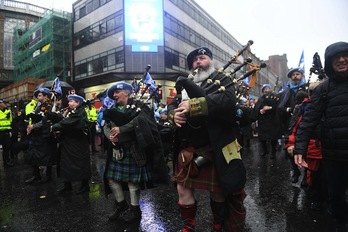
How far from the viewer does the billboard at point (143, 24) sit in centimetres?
2489

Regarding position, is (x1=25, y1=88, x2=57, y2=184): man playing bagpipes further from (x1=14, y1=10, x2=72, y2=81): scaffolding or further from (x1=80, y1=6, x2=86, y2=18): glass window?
(x1=80, y1=6, x2=86, y2=18): glass window

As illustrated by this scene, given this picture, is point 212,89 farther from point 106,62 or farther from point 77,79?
point 77,79

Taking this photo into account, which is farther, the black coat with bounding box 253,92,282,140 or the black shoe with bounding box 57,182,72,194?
the black coat with bounding box 253,92,282,140

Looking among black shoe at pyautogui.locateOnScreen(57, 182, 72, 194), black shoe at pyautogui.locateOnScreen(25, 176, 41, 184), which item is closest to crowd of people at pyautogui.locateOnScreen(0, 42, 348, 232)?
black shoe at pyautogui.locateOnScreen(57, 182, 72, 194)

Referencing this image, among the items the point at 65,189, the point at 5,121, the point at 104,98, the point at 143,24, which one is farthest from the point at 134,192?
the point at 143,24

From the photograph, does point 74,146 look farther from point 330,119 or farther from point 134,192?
point 330,119

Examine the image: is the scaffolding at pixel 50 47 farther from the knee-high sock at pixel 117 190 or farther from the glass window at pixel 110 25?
the knee-high sock at pixel 117 190

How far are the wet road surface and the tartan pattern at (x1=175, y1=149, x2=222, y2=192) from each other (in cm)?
95

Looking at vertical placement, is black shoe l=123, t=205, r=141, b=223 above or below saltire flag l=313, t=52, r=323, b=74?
below

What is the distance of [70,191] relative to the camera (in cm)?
511

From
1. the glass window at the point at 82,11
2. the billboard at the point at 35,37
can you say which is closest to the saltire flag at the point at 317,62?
the glass window at the point at 82,11

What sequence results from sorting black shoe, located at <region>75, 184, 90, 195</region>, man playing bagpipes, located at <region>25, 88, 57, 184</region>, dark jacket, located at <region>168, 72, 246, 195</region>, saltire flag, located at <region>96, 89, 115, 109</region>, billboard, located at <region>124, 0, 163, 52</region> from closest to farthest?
dark jacket, located at <region>168, 72, 246, 195</region> < saltire flag, located at <region>96, 89, 115, 109</region> < black shoe, located at <region>75, 184, 90, 195</region> < man playing bagpipes, located at <region>25, 88, 57, 184</region> < billboard, located at <region>124, 0, 163, 52</region>

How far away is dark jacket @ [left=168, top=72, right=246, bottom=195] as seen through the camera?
228 cm

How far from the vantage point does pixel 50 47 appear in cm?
2877
